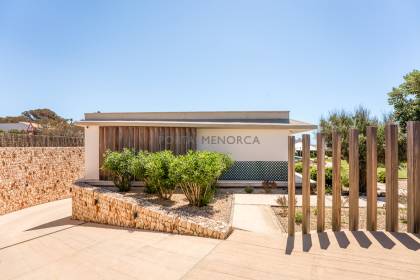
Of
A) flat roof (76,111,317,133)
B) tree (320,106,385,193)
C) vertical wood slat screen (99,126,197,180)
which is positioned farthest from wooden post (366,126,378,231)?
vertical wood slat screen (99,126,197,180)

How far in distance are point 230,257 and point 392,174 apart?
148 inches

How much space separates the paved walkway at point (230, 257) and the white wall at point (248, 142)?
6.70m

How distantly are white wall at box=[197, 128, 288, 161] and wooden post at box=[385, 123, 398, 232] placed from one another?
8107mm

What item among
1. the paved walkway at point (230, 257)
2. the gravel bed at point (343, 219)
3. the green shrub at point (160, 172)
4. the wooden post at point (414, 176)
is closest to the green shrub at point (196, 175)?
the green shrub at point (160, 172)

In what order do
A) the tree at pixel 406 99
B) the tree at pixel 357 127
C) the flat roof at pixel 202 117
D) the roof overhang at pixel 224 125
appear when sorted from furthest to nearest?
1. the tree at pixel 406 99
2. the flat roof at pixel 202 117
3. the roof overhang at pixel 224 125
4. the tree at pixel 357 127

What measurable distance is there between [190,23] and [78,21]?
689cm

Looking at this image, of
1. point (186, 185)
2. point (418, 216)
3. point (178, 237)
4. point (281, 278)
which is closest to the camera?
point (281, 278)

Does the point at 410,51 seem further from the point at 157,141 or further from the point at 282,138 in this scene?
the point at 157,141

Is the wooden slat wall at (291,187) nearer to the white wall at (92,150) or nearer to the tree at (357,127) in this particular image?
the tree at (357,127)

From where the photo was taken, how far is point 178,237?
20.2 ft

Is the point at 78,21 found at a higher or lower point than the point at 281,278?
higher

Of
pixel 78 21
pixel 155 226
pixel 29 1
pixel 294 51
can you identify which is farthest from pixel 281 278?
pixel 78 21

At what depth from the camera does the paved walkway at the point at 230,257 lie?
3.91 meters

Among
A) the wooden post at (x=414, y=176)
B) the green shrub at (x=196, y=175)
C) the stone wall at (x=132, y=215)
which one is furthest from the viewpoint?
the green shrub at (x=196, y=175)
